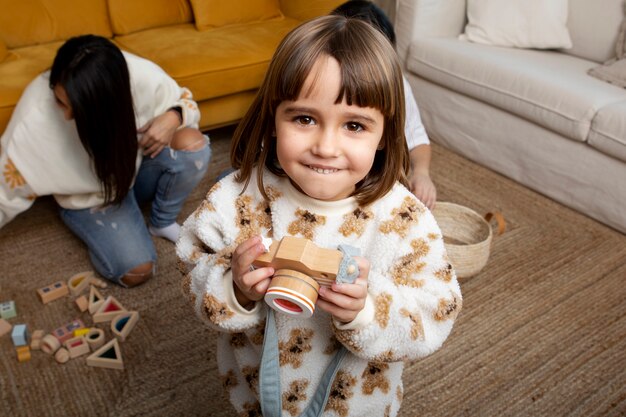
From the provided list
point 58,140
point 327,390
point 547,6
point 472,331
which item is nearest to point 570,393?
point 472,331

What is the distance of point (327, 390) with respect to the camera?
77cm

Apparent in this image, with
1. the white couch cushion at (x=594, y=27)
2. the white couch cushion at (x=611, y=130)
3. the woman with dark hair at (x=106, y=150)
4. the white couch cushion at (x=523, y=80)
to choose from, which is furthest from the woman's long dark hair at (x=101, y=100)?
the white couch cushion at (x=594, y=27)

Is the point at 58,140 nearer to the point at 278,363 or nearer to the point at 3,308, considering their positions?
the point at 3,308

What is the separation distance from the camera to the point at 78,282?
5.23 feet

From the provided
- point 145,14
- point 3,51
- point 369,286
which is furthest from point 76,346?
point 145,14

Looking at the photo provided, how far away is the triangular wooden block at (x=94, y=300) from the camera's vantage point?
1.50 m

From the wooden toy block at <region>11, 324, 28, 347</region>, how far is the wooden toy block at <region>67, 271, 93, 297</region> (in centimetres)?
18

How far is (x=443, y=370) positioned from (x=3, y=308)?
1.18m

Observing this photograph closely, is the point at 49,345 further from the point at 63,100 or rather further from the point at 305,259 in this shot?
the point at 305,259

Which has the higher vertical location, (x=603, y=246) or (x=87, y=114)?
(x=87, y=114)

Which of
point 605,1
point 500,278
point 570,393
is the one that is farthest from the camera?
point 605,1

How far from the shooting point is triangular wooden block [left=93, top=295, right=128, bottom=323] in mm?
1472

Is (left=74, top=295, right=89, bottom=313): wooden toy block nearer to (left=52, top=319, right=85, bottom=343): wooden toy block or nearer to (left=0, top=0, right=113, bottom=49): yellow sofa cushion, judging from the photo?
(left=52, top=319, right=85, bottom=343): wooden toy block

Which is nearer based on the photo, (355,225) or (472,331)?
(355,225)
